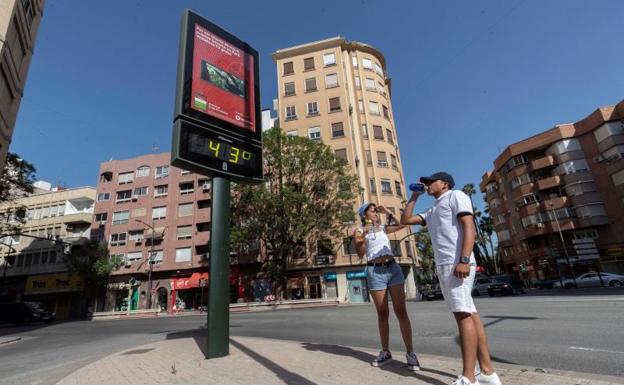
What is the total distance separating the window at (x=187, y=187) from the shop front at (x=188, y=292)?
997cm

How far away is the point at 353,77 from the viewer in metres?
41.7

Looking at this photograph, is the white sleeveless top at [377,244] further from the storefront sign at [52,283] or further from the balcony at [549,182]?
the balcony at [549,182]

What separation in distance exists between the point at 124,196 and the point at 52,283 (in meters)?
12.2

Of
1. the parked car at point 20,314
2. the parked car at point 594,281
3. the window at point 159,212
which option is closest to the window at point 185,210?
the window at point 159,212

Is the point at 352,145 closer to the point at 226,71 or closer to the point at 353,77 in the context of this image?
the point at 353,77

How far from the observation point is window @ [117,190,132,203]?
140ft

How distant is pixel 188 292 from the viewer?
37125 millimetres

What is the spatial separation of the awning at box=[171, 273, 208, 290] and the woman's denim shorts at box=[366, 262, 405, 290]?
115 feet

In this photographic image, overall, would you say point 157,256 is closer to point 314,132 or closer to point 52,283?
point 52,283

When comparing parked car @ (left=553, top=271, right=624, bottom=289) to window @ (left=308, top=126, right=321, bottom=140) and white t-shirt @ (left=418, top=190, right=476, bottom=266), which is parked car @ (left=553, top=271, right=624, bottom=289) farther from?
white t-shirt @ (left=418, top=190, right=476, bottom=266)

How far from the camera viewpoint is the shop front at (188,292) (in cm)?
3616

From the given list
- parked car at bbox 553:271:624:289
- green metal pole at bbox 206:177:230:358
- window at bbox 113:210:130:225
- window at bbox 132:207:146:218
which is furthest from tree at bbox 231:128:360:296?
green metal pole at bbox 206:177:230:358

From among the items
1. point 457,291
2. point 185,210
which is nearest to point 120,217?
point 185,210

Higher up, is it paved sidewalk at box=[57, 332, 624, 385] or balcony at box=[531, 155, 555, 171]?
balcony at box=[531, 155, 555, 171]
